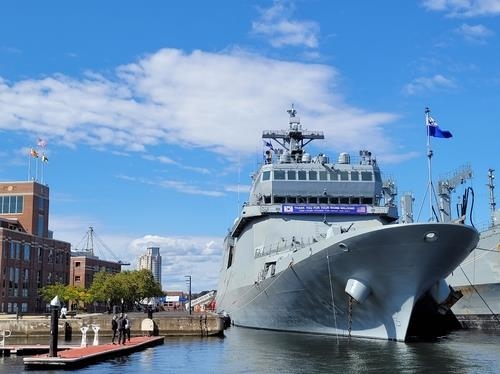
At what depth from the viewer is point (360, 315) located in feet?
108

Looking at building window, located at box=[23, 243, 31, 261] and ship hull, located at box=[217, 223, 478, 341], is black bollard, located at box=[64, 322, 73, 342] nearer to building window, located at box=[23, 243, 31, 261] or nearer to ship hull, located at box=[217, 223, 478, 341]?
ship hull, located at box=[217, 223, 478, 341]

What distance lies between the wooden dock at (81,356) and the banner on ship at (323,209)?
45.1 feet

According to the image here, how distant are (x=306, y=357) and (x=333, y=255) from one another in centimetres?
592

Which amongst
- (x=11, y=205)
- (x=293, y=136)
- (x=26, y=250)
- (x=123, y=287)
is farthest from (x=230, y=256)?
(x=11, y=205)

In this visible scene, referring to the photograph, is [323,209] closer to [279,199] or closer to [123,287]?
[279,199]

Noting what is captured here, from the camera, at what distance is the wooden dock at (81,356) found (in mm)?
24500

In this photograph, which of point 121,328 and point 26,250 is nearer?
point 121,328

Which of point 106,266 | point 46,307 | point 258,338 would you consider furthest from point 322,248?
point 106,266

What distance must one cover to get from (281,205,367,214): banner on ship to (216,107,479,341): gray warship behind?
0.07 metres

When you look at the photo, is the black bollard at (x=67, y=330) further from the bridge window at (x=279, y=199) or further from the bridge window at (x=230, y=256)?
the bridge window at (x=230, y=256)

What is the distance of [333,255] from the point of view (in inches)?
1233

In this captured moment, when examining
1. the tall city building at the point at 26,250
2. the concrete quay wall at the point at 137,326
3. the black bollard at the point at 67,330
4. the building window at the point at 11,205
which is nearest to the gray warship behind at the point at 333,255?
the concrete quay wall at the point at 137,326

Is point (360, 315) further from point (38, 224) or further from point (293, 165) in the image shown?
point (38, 224)

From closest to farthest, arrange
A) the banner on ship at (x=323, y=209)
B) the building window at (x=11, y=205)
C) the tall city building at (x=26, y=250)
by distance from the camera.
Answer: the banner on ship at (x=323, y=209) → the tall city building at (x=26, y=250) → the building window at (x=11, y=205)
